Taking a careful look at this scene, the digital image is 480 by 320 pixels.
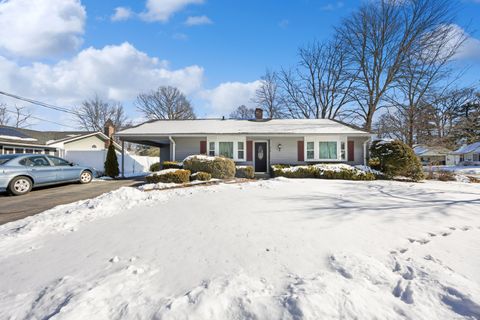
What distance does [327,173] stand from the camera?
1068 centimetres

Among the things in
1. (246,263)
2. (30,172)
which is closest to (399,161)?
(246,263)

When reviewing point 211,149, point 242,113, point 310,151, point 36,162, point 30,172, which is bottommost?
point 30,172

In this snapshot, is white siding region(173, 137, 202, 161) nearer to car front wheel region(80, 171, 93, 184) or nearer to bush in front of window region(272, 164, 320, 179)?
car front wheel region(80, 171, 93, 184)

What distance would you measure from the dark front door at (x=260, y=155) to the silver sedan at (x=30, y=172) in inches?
384

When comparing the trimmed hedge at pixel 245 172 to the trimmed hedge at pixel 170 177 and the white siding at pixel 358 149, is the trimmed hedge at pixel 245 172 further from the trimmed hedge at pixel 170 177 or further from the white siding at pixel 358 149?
the white siding at pixel 358 149

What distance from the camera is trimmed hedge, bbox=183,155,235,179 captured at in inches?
402

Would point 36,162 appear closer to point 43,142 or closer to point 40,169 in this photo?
point 40,169

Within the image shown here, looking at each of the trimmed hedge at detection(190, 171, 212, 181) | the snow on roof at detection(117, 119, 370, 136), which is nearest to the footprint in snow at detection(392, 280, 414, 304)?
the trimmed hedge at detection(190, 171, 212, 181)

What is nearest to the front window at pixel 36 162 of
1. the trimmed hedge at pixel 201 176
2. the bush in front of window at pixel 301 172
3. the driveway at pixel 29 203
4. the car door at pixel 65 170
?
the car door at pixel 65 170

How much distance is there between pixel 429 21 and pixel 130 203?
26255mm

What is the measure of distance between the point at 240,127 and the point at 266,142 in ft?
6.98

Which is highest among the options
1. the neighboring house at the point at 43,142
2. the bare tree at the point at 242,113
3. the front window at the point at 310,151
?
the bare tree at the point at 242,113

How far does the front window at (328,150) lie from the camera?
13.7 meters

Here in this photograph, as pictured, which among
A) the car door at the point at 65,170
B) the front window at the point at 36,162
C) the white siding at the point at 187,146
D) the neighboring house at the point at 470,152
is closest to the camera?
the front window at the point at 36,162
